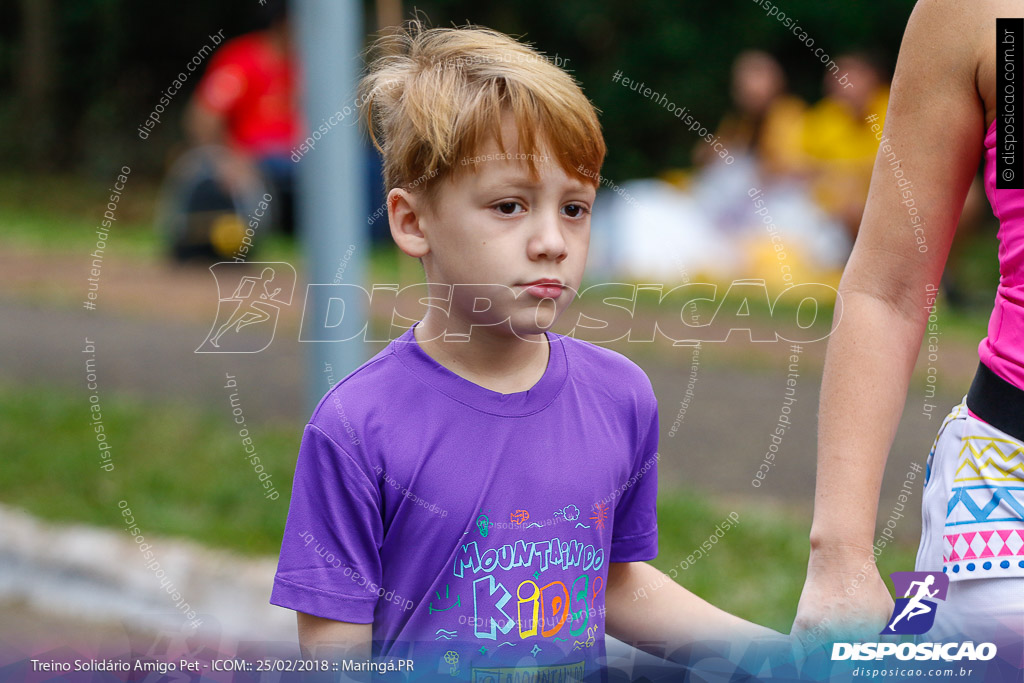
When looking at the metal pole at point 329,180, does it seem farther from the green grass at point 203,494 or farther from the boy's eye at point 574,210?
the boy's eye at point 574,210

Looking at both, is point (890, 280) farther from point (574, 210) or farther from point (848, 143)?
point (848, 143)

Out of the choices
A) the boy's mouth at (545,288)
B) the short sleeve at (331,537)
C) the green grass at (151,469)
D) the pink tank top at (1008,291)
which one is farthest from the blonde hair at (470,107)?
the green grass at (151,469)

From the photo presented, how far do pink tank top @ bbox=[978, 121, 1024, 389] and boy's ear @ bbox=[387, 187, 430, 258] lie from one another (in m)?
0.74

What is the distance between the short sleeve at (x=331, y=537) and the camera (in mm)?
1452

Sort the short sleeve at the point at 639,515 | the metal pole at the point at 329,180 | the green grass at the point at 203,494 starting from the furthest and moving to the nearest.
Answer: the green grass at the point at 203,494 < the metal pole at the point at 329,180 < the short sleeve at the point at 639,515

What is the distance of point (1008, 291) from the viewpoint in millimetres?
Answer: 1511

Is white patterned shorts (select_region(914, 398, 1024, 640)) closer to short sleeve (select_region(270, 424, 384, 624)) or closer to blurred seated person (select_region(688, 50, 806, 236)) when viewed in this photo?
short sleeve (select_region(270, 424, 384, 624))

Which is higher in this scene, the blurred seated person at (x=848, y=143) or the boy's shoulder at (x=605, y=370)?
the blurred seated person at (x=848, y=143)

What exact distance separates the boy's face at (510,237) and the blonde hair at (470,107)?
0.7 inches

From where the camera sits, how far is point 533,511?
149 centimetres

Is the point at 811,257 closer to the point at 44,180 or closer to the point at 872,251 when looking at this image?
the point at 872,251

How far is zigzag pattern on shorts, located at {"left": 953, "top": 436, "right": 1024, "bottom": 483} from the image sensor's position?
4.72 feet

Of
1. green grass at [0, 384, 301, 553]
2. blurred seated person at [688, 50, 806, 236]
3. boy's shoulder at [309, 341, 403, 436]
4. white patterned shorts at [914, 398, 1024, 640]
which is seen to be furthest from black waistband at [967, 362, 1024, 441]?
blurred seated person at [688, 50, 806, 236]

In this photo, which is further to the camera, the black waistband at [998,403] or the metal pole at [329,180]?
the metal pole at [329,180]
